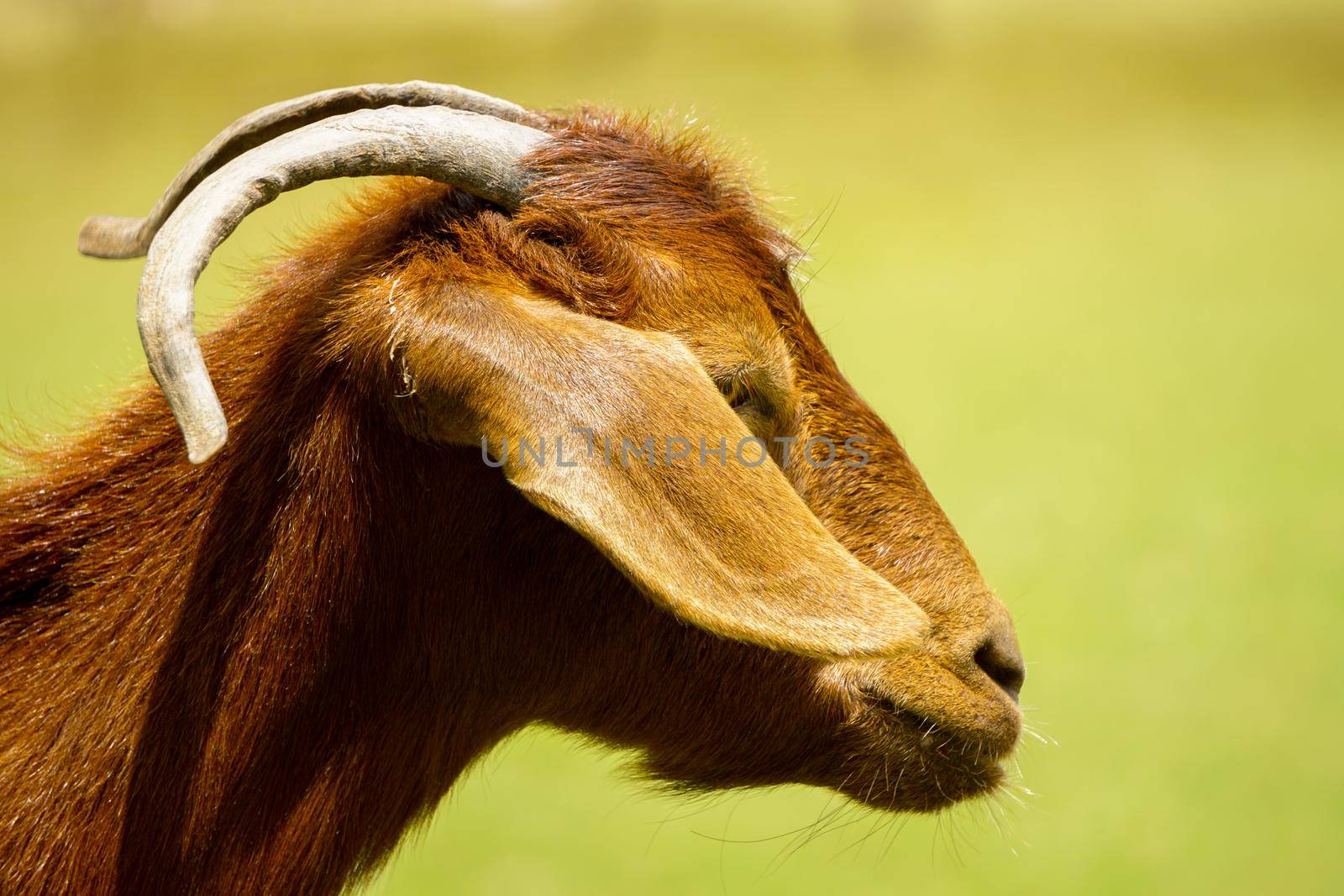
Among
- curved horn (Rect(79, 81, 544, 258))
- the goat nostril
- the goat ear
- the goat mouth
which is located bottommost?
the goat mouth

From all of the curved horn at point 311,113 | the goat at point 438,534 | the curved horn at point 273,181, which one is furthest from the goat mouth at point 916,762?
the curved horn at point 311,113

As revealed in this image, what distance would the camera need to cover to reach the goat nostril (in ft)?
5.53

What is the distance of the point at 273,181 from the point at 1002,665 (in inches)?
50.9

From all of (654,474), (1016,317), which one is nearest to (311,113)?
(654,474)

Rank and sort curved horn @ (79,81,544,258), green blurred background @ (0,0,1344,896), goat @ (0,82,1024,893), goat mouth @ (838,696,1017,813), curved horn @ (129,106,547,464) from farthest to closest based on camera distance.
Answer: green blurred background @ (0,0,1344,896) → goat mouth @ (838,696,1017,813) → curved horn @ (79,81,544,258) → goat @ (0,82,1024,893) → curved horn @ (129,106,547,464)

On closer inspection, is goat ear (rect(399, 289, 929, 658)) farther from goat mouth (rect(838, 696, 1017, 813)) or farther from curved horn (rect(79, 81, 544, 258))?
goat mouth (rect(838, 696, 1017, 813))

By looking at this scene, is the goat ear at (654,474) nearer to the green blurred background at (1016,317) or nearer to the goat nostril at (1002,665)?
the goat nostril at (1002,665)

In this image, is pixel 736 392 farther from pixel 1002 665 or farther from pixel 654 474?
pixel 1002 665

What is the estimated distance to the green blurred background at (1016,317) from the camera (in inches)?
148

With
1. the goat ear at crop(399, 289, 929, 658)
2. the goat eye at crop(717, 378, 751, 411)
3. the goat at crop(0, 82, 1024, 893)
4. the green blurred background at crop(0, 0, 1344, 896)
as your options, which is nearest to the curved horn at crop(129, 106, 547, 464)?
the goat at crop(0, 82, 1024, 893)

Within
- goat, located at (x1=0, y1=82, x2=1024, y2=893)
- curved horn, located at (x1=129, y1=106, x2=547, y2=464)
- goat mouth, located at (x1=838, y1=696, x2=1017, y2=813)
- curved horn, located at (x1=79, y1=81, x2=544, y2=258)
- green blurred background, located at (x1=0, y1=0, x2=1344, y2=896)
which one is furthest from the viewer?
green blurred background, located at (x1=0, y1=0, x2=1344, y2=896)

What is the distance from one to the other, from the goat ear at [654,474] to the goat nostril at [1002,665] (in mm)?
521

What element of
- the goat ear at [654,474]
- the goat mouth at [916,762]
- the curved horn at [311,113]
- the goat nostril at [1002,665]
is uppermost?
the curved horn at [311,113]

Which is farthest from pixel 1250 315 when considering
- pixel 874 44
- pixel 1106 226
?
pixel 874 44
